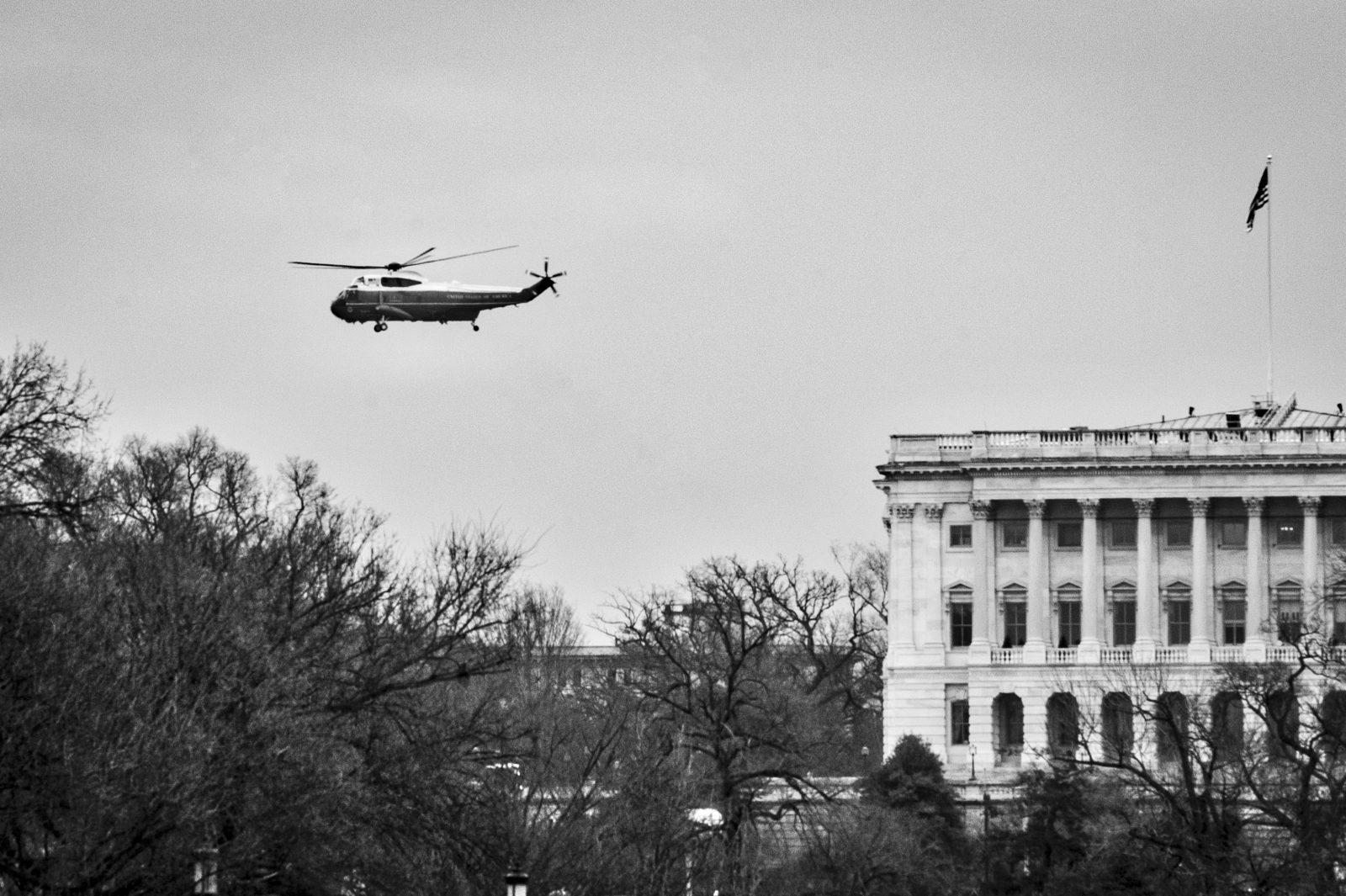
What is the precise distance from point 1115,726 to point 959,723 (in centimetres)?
Answer: 2899

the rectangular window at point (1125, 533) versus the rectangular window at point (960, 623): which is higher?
the rectangular window at point (1125, 533)

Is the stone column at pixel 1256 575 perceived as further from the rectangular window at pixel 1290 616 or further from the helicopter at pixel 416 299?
the helicopter at pixel 416 299

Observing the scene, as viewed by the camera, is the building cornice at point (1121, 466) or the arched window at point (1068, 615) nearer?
the building cornice at point (1121, 466)

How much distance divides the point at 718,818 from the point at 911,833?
14.4 meters

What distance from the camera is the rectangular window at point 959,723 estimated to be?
16688 cm

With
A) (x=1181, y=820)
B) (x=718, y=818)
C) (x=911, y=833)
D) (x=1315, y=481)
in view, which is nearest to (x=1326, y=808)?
(x=1181, y=820)

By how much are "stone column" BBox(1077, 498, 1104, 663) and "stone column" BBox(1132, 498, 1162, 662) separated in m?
1.89

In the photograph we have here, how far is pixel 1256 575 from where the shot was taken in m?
164

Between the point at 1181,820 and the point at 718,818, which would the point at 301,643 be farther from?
the point at 718,818

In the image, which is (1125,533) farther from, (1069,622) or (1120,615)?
(1069,622)

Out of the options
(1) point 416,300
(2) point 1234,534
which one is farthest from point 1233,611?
(1) point 416,300

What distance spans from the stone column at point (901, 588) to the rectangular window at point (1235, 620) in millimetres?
15498

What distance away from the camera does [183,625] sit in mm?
64500

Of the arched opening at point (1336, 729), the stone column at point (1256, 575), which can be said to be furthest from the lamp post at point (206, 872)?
the stone column at point (1256, 575)
